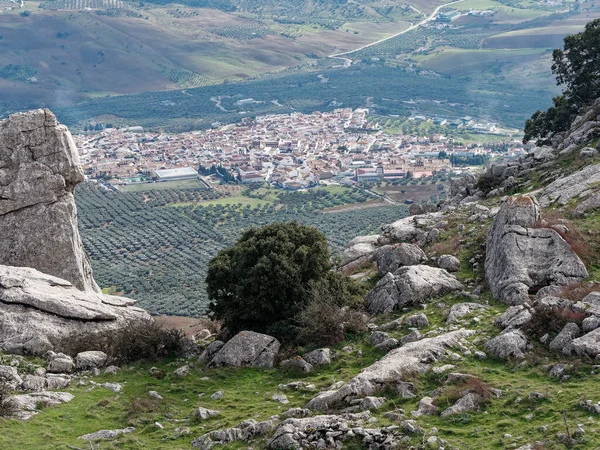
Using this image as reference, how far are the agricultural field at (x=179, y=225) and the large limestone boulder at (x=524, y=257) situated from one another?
3172 centimetres

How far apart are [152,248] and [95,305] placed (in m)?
61.5

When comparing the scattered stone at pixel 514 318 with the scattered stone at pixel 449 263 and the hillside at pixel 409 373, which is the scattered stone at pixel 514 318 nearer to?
the hillside at pixel 409 373

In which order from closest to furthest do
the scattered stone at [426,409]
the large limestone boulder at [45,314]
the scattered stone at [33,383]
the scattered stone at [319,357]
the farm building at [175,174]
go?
the scattered stone at [426,409] → the scattered stone at [33,383] → the scattered stone at [319,357] → the large limestone boulder at [45,314] → the farm building at [175,174]

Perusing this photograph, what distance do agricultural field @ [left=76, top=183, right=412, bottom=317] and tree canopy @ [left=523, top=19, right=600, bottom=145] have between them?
2311 cm

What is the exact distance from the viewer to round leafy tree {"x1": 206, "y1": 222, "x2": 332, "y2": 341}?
23.8m

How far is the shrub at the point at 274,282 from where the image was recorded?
937 inches

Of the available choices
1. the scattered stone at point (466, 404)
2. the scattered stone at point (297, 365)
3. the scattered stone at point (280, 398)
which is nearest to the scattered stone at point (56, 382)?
the scattered stone at point (280, 398)

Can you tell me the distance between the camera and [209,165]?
125062mm

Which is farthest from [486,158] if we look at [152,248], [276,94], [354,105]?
[276,94]

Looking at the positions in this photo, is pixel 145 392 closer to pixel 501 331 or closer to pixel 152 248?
pixel 501 331

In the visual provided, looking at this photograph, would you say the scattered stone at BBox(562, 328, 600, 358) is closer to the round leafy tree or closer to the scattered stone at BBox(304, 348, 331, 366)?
the scattered stone at BBox(304, 348, 331, 366)

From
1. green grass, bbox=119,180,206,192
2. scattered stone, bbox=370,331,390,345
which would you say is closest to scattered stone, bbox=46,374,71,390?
scattered stone, bbox=370,331,390,345

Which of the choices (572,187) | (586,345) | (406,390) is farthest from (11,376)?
(572,187)

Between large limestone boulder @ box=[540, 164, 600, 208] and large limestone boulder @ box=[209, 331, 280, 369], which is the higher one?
large limestone boulder @ box=[540, 164, 600, 208]
